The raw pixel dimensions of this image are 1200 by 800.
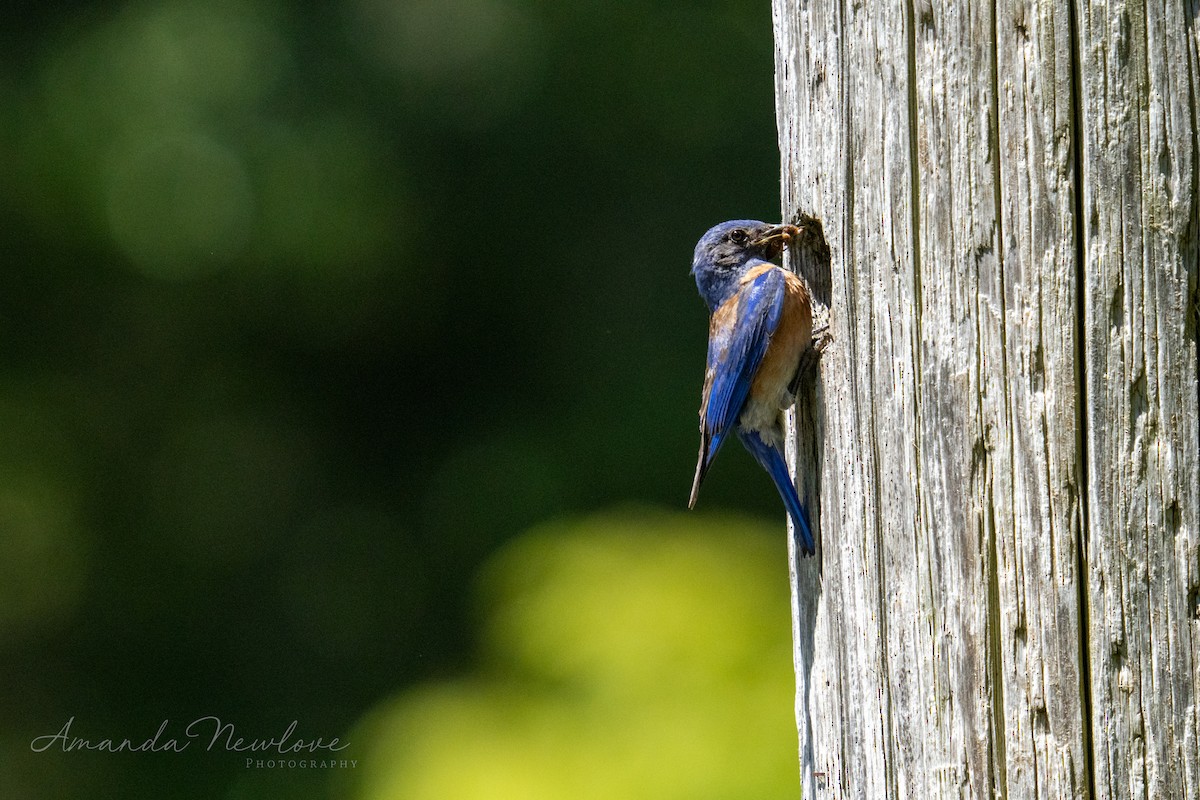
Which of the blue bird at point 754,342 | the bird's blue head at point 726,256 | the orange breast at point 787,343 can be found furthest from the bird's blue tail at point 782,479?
the bird's blue head at point 726,256

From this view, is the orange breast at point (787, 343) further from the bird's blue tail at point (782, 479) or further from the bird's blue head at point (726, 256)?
the bird's blue head at point (726, 256)

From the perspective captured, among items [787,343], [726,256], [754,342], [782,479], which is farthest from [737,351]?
[782,479]

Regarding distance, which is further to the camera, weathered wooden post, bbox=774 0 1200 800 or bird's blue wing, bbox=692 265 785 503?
bird's blue wing, bbox=692 265 785 503

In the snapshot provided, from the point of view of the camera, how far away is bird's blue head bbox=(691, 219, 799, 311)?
419 centimetres

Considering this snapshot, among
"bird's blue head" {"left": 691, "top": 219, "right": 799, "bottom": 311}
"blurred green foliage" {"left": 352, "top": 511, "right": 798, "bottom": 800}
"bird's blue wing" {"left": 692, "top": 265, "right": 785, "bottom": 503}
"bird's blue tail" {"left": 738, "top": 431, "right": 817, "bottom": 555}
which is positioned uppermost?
"bird's blue head" {"left": 691, "top": 219, "right": 799, "bottom": 311}

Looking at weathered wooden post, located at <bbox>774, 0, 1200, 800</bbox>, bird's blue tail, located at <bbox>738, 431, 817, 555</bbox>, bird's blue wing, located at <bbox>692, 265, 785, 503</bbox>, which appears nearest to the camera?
weathered wooden post, located at <bbox>774, 0, 1200, 800</bbox>

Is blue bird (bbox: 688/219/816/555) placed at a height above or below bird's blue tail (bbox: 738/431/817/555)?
above

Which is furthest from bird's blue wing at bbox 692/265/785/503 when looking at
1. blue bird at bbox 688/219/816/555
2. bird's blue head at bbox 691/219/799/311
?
bird's blue head at bbox 691/219/799/311

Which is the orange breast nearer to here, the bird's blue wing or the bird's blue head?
the bird's blue wing

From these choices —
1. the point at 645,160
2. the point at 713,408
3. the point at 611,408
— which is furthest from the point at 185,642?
the point at 713,408

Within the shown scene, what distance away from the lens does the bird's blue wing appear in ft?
12.0

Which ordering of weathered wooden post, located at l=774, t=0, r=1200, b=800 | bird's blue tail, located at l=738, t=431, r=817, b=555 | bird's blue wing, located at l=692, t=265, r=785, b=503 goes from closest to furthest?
1. weathered wooden post, located at l=774, t=0, r=1200, b=800
2. bird's blue tail, located at l=738, t=431, r=817, b=555
3. bird's blue wing, located at l=692, t=265, r=785, b=503

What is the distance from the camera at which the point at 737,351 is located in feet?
12.7

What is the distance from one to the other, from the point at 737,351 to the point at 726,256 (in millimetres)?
577
